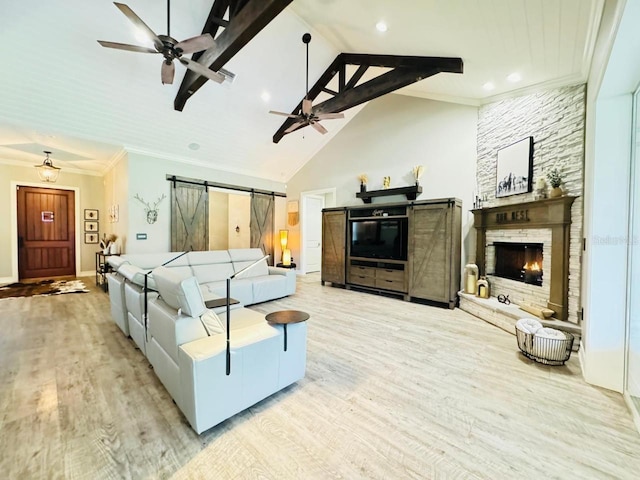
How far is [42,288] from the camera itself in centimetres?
572

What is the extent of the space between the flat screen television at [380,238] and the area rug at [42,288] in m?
5.89

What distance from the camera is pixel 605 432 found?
1741 mm

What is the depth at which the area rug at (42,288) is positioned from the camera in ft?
17.2

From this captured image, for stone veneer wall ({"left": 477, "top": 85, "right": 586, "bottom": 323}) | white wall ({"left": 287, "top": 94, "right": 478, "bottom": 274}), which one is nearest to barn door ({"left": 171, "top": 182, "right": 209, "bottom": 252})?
white wall ({"left": 287, "top": 94, "right": 478, "bottom": 274})

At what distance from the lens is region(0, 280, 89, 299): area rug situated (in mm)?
5233

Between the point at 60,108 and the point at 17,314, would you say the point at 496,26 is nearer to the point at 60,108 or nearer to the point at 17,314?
the point at 60,108

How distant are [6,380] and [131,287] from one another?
114 cm

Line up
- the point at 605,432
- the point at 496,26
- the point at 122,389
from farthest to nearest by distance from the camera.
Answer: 1. the point at 496,26
2. the point at 122,389
3. the point at 605,432

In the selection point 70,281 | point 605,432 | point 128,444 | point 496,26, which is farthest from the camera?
point 70,281

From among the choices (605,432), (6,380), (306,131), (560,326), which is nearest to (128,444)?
(6,380)

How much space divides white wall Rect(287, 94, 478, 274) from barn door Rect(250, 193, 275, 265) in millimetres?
1451

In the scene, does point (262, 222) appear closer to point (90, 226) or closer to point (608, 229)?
point (90, 226)

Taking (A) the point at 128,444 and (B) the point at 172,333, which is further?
(B) the point at 172,333

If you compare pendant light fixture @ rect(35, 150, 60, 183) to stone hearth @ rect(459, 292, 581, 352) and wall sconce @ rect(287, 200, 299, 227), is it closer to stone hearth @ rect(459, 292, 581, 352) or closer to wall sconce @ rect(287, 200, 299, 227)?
wall sconce @ rect(287, 200, 299, 227)
